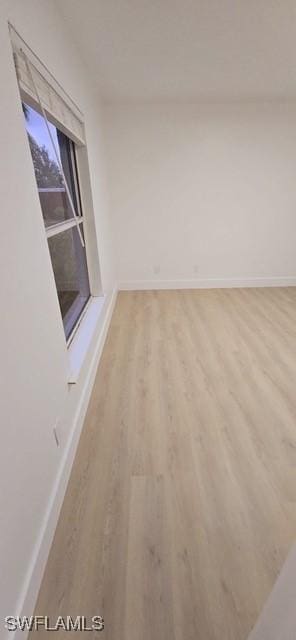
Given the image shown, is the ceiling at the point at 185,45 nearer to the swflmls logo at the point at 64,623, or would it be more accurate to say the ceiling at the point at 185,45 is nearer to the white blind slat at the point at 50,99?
the white blind slat at the point at 50,99

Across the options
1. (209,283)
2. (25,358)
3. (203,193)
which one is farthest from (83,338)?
(203,193)

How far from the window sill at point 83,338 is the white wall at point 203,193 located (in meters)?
1.62

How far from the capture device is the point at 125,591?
3.58 feet

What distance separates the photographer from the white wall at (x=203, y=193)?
363cm

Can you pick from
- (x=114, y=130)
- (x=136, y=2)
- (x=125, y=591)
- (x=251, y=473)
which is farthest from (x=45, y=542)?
(x=114, y=130)

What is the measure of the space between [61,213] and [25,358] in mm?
1446

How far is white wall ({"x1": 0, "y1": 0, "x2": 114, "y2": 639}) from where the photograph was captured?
91cm

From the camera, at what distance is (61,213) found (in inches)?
84.8

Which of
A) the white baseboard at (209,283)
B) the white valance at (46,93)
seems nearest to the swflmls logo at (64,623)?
the white valance at (46,93)

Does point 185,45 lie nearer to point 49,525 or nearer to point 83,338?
point 83,338

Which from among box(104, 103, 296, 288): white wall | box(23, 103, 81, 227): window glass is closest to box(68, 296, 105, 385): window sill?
box(23, 103, 81, 227): window glass

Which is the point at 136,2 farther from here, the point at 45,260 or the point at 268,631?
the point at 268,631

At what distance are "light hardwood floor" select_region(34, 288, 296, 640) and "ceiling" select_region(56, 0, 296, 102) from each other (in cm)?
232

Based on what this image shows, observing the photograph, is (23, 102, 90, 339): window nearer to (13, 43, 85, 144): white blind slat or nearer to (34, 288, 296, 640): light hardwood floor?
(13, 43, 85, 144): white blind slat
